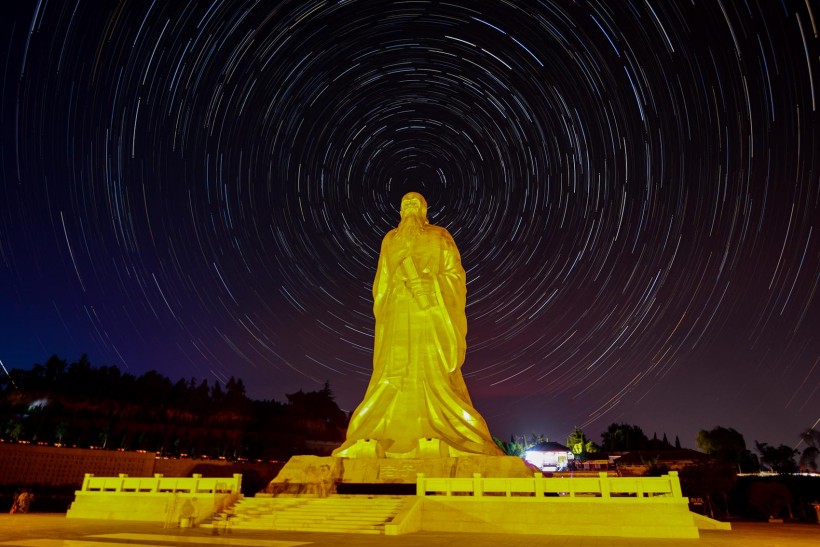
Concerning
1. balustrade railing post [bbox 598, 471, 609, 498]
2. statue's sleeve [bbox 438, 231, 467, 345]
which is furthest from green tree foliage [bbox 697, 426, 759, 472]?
balustrade railing post [bbox 598, 471, 609, 498]

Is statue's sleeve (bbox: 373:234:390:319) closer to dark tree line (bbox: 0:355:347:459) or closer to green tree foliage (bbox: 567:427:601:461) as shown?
dark tree line (bbox: 0:355:347:459)

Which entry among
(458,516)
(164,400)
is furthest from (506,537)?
(164,400)

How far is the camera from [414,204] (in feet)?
71.1

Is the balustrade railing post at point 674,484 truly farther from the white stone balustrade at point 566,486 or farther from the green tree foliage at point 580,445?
the green tree foliage at point 580,445

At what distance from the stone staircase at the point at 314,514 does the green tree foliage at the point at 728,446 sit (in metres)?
56.1

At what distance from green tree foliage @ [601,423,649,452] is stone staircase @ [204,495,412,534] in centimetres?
6948

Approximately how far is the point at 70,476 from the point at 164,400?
15458mm

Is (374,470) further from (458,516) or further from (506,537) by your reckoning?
(506,537)

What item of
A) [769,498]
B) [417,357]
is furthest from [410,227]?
[769,498]

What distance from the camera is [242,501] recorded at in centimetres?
1344

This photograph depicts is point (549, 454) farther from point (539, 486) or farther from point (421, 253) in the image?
point (539, 486)

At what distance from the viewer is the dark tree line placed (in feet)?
123

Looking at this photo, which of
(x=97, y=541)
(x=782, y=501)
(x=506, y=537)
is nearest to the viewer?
(x=97, y=541)

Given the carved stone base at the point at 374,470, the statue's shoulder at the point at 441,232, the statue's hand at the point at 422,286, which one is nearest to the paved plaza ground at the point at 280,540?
the carved stone base at the point at 374,470
